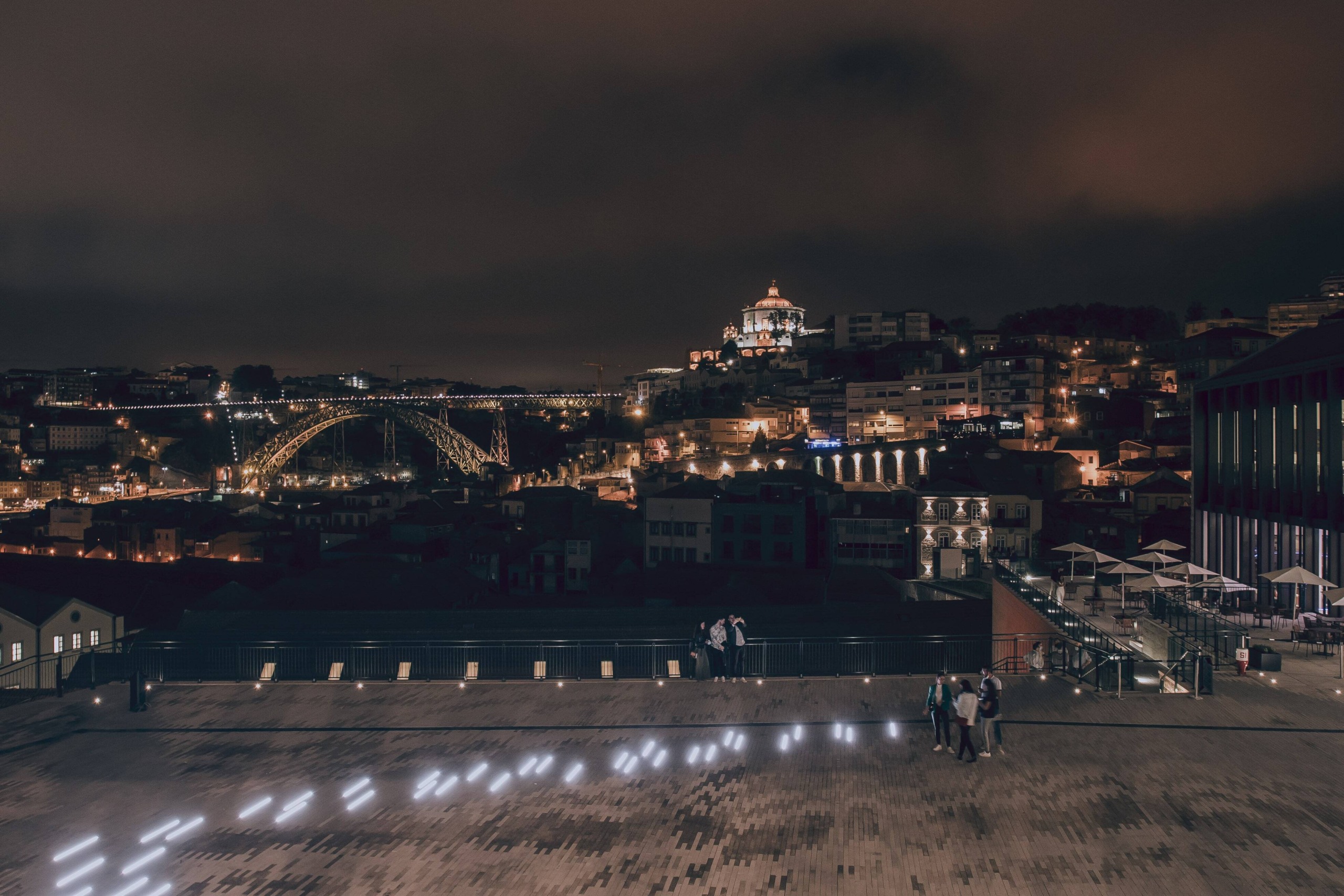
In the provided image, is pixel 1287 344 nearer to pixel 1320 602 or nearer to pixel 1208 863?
pixel 1320 602

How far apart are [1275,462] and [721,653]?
13483 millimetres

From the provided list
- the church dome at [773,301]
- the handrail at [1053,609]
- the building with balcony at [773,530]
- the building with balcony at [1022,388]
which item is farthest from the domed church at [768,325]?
the handrail at [1053,609]

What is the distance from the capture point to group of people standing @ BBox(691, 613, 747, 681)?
41.4 ft

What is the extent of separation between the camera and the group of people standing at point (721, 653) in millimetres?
12625

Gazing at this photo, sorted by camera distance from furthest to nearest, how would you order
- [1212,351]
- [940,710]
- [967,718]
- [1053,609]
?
[1212,351] < [1053,609] < [940,710] < [967,718]

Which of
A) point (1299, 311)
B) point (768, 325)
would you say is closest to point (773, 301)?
point (768, 325)

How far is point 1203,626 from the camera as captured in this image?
47.3 ft

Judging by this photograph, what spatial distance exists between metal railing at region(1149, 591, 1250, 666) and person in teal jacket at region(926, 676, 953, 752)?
17.7ft

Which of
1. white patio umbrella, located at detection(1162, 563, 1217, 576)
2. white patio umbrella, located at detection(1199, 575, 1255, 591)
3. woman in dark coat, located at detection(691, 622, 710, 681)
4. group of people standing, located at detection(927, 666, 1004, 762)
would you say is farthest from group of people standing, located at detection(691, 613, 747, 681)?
white patio umbrella, located at detection(1162, 563, 1217, 576)

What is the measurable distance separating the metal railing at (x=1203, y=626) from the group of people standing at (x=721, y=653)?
6.80 m

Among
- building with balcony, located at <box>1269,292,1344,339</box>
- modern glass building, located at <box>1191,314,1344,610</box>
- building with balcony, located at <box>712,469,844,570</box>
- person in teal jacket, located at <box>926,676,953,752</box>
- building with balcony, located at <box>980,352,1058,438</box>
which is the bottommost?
building with balcony, located at <box>712,469,844,570</box>

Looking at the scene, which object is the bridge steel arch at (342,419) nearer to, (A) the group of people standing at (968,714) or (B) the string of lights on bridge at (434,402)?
(B) the string of lights on bridge at (434,402)

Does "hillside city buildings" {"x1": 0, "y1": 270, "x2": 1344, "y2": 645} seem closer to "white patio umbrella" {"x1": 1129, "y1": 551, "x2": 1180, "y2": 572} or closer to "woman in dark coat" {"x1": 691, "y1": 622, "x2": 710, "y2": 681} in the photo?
"white patio umbrella" {"x1": 1129, "y1": 551, "x2": 1180, "y2": 572}

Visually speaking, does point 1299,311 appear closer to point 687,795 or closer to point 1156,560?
point 1156,560
